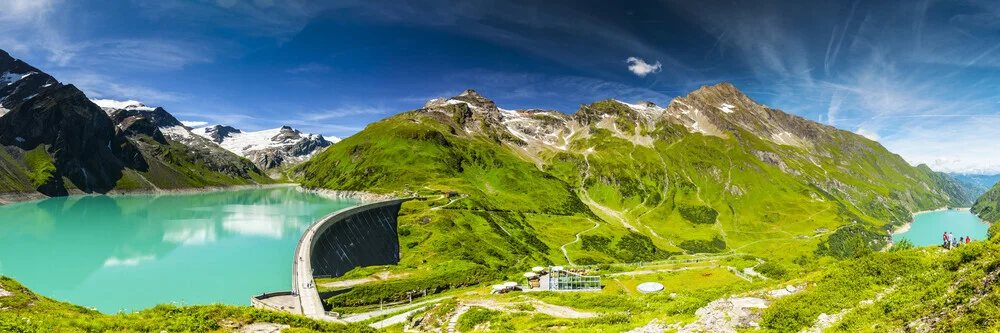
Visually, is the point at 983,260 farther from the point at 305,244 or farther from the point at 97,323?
the point at 305,244

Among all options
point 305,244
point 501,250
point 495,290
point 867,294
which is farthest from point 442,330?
point 501,250

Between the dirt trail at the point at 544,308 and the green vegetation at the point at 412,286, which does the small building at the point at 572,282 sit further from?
the green vegetation at the point at 412,286

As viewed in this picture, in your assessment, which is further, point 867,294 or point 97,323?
A: point 867,294

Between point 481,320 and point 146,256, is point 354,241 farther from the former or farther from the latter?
point 481,320

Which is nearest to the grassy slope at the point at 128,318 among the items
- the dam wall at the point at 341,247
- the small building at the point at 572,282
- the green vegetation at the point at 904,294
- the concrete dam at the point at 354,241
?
the green vegetation at the point at 904,294

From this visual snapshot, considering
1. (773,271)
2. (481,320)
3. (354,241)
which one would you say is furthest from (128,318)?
(354,241)

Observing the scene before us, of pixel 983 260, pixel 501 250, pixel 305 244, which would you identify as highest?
pixel 983 260

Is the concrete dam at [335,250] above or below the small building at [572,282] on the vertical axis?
above
